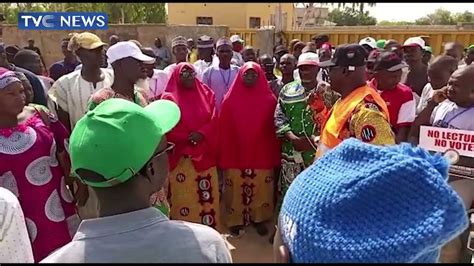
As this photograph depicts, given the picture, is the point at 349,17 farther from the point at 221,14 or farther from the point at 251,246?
the point at 251,246

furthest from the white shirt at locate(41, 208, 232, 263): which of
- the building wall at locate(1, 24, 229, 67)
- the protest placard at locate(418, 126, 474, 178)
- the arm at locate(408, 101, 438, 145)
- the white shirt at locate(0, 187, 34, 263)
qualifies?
the building wall at locate(1, 24, 229, 67)

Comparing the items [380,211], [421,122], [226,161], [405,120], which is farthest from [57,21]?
[380,211]

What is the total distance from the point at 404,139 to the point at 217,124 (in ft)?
5.27

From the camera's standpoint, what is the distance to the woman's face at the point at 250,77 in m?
4.05

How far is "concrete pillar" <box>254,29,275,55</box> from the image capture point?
11.9m

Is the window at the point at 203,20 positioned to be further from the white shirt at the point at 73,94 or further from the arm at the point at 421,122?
the arm at the point at 421,122

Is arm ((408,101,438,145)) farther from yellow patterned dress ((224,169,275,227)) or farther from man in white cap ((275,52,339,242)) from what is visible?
yellow patterned dress ((224,169,275,227))

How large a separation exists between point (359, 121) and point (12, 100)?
1795mm

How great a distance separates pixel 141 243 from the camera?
1.16m

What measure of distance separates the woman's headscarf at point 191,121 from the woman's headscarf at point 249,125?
26 centimetres

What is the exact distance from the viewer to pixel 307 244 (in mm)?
995

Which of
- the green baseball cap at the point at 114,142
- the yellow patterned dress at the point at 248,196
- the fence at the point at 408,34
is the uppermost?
the fence at the point at 408,34

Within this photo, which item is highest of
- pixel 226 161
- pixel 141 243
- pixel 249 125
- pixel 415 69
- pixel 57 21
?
pixel 57 21

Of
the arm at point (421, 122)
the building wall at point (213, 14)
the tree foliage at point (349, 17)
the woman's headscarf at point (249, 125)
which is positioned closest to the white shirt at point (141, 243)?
the arm at point (421, 122)
